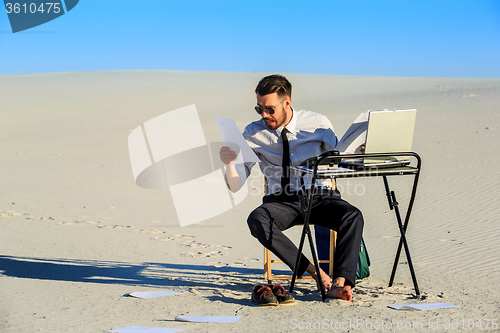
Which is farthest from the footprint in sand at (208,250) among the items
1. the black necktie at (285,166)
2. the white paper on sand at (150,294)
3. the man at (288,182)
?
the black necktie at (285,166)

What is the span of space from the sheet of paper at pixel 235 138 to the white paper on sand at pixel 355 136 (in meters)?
0.70

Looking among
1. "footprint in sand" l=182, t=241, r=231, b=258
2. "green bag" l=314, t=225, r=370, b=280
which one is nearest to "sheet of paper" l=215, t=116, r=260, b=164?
"green bag" l=314, t=225, r=370, b=280

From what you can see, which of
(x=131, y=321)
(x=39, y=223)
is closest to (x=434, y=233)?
(x=131, y=321)

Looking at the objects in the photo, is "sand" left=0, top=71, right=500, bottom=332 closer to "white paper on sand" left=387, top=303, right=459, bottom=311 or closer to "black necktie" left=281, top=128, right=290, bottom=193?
"white paper on sand" left=387, top=303, right=459, bottom=311

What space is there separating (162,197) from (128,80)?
45715 millimetres

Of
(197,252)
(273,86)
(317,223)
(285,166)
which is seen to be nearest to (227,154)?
(285,166)

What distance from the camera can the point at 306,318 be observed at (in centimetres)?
299

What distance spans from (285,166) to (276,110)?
429mm

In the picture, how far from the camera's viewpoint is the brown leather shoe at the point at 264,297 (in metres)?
3.20

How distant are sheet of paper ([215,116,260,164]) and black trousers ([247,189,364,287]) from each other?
0.38 metres

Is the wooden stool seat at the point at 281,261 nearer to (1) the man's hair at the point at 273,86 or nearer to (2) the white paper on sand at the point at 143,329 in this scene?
(2) the white paper on sand at the point at 143,329

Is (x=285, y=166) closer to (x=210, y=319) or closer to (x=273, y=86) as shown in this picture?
(x=273, y=86)

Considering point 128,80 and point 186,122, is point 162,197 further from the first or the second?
point 128,80

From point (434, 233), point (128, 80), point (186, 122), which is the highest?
point (128, 80)
